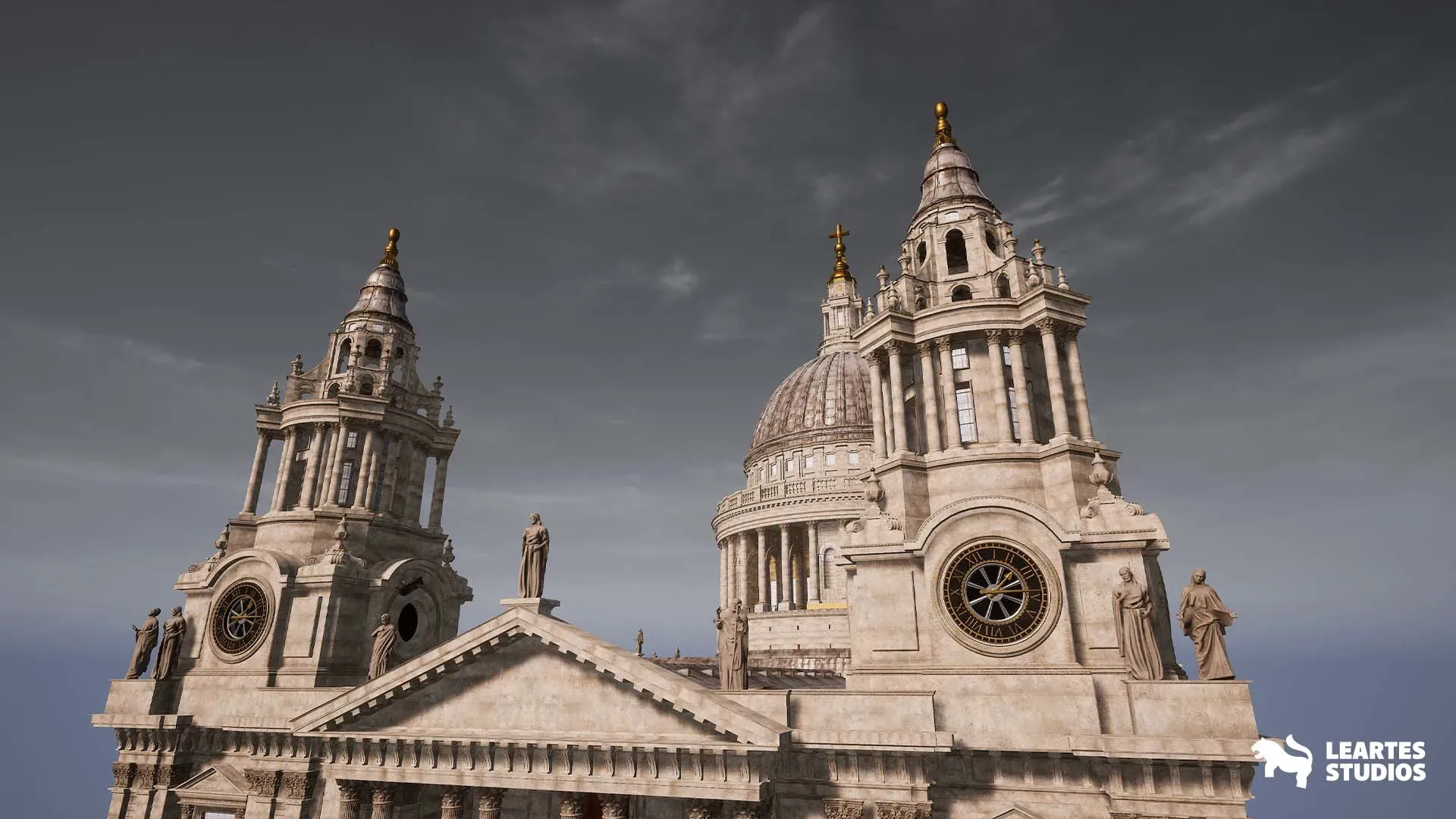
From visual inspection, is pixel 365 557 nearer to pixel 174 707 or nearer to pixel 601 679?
pixel 174 707

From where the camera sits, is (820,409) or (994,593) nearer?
(994,593)

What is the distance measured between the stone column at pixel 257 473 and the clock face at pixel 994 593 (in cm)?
3376

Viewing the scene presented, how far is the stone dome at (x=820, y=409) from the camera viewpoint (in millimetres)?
65438

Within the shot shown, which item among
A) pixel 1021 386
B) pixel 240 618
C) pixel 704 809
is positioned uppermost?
pixel 1021 386

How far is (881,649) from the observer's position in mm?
23734

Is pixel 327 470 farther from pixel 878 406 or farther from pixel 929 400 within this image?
pixel 929 400

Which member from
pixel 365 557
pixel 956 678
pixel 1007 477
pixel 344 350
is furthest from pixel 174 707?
pixel 1007 477

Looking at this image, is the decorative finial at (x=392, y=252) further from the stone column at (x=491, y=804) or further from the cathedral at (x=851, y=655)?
the stone column at (x=491, y=804)

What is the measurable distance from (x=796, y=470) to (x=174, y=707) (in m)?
45.8

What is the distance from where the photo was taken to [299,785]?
2762 cm

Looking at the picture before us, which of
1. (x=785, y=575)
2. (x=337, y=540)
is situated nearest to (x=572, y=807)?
(x=337, y=540)

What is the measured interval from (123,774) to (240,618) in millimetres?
7632

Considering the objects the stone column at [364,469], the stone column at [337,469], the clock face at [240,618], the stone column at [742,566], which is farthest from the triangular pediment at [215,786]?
the stone column at [742,566]

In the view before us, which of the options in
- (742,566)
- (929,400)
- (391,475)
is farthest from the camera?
(742,566)
